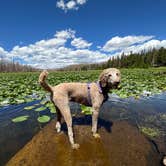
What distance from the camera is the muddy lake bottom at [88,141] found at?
334 cm

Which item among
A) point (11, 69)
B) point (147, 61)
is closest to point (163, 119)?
point (147, 61)

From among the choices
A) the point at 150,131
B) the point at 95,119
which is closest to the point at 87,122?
the point at 95,119

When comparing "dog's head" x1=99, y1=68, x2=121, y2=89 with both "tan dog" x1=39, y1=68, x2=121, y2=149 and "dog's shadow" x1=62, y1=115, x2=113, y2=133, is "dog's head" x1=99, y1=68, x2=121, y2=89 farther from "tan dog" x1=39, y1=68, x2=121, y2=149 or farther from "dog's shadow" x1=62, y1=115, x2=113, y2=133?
"dog's shadow" x1=62, y1=115, x2=113, y2=133

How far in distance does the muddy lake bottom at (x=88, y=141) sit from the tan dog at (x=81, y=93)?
37cm

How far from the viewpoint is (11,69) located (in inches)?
5202

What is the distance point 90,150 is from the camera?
146 inches

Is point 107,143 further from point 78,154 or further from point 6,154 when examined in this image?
point 6,154

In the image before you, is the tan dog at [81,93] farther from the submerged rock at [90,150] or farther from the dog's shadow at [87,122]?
the dog's shadow at [87,122]

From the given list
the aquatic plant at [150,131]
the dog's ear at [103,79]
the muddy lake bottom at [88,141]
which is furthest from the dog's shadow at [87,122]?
the dog's ear at [103,79]

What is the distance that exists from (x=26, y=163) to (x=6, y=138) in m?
1.42

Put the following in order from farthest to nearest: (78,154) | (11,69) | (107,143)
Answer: (11,69) < (107,143) < (78,154)

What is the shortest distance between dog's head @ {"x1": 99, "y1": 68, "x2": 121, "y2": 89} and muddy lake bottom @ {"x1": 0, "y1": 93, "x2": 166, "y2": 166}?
1.45 meters

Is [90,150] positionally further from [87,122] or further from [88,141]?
[87,122]

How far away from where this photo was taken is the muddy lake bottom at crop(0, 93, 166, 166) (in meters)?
3.34
